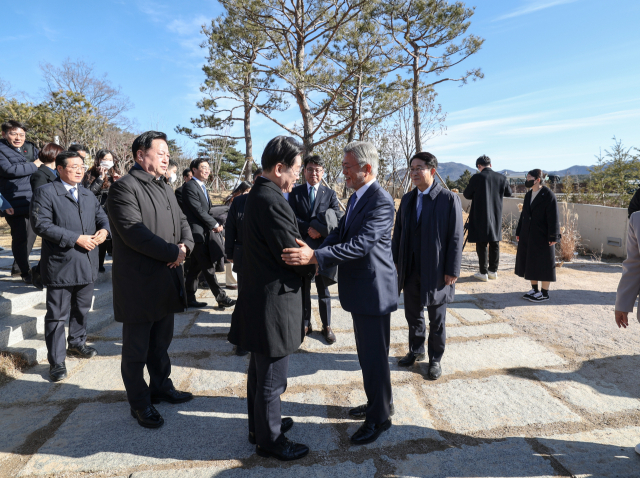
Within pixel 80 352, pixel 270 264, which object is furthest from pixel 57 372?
pixel 270 264

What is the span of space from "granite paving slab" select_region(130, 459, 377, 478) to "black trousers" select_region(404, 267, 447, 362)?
4.22ft

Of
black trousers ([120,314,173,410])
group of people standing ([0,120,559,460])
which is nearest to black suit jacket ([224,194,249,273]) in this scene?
group of people standing ([0,120,559,460])

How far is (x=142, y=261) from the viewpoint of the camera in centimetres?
240

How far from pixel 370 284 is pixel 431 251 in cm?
99

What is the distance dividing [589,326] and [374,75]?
7.07 metres

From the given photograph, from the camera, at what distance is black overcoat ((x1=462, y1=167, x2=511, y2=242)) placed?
5969 millimetres

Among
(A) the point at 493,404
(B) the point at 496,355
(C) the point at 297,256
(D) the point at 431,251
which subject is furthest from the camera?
(B) the point at 496,355

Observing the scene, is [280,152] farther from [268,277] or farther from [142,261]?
[142,261]

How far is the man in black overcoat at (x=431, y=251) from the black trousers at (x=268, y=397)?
1445mm

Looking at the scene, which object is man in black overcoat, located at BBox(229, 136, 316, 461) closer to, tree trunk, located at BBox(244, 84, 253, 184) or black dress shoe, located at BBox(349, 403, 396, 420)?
black dress shoe, located at BBox(349, 403, 396, 420)

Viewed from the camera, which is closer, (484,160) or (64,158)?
(64,158)

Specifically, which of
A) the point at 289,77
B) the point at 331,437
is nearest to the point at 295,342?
the point at 331,437

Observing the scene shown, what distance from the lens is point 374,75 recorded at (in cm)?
904

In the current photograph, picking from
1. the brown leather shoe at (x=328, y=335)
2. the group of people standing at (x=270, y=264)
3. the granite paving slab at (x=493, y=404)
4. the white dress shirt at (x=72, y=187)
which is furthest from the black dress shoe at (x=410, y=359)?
the white dress shirt at (x=72, y=187)
